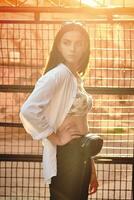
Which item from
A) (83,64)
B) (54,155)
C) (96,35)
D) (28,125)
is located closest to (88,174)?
(54,155)

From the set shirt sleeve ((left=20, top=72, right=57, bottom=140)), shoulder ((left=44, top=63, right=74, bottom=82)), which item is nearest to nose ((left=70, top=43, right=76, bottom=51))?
shoulder ((left=44, top=63, right=74, bottom=82))

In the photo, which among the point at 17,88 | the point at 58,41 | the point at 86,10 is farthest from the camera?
the point at 17,88

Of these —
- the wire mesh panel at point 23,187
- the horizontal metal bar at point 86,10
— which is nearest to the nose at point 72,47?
the horizontal metal bar at point 86,10

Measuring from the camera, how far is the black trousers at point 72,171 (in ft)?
9.30

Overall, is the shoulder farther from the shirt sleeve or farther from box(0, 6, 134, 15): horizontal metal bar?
box(0, 6, 134, 15): horizontal metal bar

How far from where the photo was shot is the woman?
281cm

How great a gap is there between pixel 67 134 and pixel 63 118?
0.10 meters

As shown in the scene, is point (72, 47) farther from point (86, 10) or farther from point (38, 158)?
point (38, 158)

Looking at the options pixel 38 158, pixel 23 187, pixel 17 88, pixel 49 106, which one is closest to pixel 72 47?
pixel 49 106

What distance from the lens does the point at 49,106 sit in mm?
2873

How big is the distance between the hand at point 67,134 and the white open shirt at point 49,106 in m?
0.04

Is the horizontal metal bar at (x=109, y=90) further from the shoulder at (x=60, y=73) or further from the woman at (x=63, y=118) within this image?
the shoulder at (x=60, y=73)

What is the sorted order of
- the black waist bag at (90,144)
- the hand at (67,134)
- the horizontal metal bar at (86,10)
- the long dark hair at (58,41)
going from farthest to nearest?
the horizontal metal bar at (86,10) < the long dark hair at (58,41) < the hand at (67,134) < the black waist bag at (90,144)

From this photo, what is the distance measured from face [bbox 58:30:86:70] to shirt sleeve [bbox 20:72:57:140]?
0.62 feet
